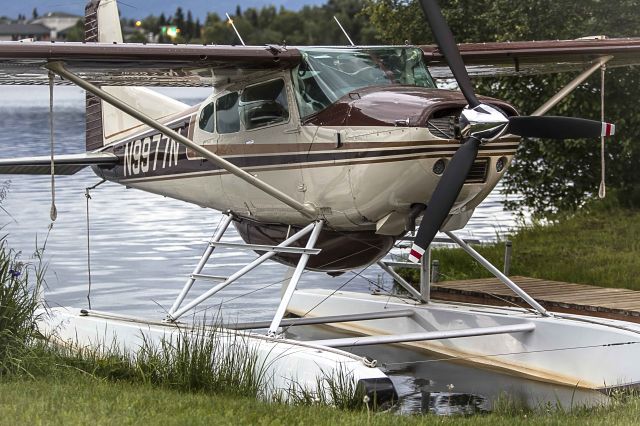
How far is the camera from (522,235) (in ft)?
57.9

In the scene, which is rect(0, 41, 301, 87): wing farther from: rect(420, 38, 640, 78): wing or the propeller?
rect(420, 38, 640, 78): wing

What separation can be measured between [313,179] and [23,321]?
105 inches

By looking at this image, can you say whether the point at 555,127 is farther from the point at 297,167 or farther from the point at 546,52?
the point at 297,167

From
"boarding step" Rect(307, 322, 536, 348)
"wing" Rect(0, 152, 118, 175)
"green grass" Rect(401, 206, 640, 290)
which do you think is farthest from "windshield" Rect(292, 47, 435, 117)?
"green grass" Rect(401, 206, 640, 290)

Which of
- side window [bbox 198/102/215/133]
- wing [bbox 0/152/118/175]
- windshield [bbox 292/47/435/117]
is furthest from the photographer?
wing [bbox 0/152/118/175]

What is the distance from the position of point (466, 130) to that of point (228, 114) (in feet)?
9.43

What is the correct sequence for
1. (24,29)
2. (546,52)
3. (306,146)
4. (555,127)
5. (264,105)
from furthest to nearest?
(24,29) < (546,52) < (264,105) < (306,146) < (555,127)

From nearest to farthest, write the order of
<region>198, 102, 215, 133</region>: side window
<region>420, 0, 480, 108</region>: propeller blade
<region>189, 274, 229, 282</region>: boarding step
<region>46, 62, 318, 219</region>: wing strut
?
<region>420, 0, 480, 108</region>: propeller blade → <region>46, 62, 318, 219</region>: wing strut → <region>189, 274, 229, 282</region>: boarding step → <region>198, 102, 215, 133</region>: side window

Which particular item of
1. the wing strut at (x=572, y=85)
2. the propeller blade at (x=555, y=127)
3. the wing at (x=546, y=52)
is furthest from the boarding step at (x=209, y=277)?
the wing strut at (x=572, y=85)

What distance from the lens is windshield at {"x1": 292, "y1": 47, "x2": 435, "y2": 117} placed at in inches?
389

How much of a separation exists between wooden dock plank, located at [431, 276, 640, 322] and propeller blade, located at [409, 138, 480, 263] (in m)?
2.75

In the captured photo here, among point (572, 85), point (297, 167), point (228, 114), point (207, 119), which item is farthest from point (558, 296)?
point (207, 119)

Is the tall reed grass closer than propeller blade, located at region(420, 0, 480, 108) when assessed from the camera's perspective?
Yes

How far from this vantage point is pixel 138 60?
32.6 feet
